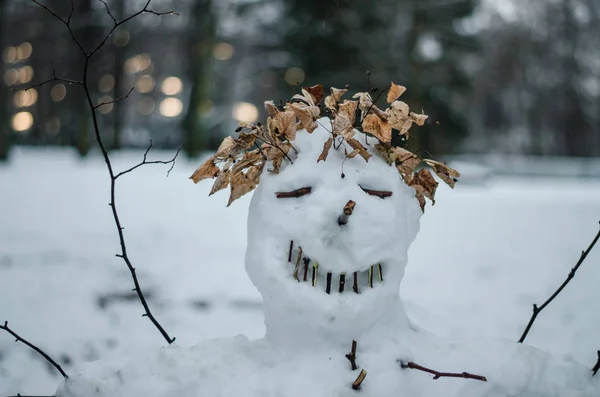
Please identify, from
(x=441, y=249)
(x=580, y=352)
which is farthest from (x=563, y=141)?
(x=580, y=352)

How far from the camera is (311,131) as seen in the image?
5.82 ft

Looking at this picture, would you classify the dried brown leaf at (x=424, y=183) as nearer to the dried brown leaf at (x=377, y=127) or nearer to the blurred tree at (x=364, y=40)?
the dried brown leaf at (x=377, y=127)

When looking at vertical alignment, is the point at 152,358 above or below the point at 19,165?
above

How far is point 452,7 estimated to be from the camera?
13273mm

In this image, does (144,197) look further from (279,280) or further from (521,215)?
(279,280)

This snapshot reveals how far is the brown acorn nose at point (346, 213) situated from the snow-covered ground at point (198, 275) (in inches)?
43.0

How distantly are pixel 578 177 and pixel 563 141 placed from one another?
1317 cm

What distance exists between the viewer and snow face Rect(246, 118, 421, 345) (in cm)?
170

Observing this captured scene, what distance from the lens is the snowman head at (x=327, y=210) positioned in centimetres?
170

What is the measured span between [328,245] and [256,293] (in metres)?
2.88

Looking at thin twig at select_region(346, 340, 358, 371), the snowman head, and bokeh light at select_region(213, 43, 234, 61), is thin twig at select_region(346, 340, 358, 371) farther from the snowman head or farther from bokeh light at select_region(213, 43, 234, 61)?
bokeh light at select_region(213, 43, 234, 61)

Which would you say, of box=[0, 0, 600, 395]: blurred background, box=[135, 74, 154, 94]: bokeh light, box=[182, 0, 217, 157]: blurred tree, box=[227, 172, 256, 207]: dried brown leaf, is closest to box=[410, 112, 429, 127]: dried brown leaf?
box=[0, 0, 600, 395]: blurred background

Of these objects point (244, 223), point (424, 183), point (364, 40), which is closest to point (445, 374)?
point (424, 183)

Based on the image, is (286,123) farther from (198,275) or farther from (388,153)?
(198,275)
